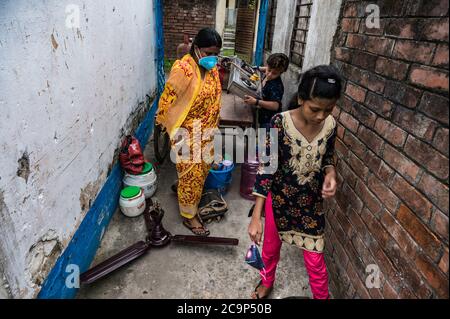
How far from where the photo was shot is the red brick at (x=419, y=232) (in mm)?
1165

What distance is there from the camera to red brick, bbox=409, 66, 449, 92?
3.73ft

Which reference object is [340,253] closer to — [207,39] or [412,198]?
[412,198]

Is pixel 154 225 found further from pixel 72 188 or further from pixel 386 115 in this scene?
pixel 386 115

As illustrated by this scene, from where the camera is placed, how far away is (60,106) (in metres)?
1.86

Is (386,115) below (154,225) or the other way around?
the other way around

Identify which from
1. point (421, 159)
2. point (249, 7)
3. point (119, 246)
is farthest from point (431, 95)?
point (249, 7)

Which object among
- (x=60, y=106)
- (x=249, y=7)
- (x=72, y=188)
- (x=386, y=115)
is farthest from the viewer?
(x=249, y=7)

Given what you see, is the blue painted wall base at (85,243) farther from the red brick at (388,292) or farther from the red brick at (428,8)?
the red brick at (428,8)

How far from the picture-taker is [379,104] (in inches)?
62.3

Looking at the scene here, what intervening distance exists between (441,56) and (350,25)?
0.93 m

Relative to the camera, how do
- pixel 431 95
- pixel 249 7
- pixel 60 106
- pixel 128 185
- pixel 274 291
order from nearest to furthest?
pixel 431 95
pixel 60 106
pixel 274 291
pixel 128 185
pixel 249 7

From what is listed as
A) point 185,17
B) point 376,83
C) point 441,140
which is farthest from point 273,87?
point 185,17

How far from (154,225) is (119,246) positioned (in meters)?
0.37

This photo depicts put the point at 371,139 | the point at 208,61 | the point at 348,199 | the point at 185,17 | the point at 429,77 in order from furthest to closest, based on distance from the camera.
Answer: the point at 185,17, the point at 208,61, the point at 348,199, the point at 371,139, the point at 429,77
